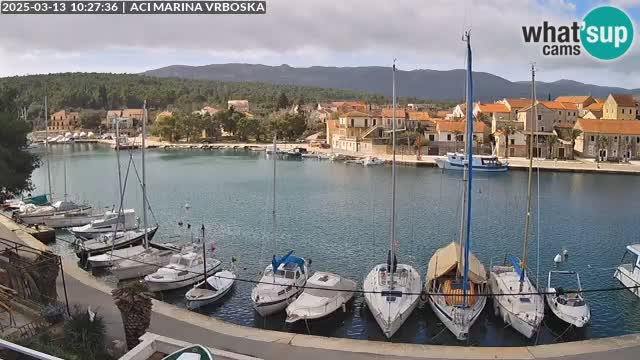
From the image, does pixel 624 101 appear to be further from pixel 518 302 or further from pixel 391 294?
pixel 391 294

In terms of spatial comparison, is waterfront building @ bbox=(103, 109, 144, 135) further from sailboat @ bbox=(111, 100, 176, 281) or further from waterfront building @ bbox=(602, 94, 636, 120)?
sailboat @ bbox=(111, 100, 176, 281)

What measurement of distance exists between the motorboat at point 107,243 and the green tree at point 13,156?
154 inches

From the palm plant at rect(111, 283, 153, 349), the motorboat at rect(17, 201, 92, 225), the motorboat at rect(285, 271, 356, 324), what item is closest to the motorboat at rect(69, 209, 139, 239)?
the motorboat at rect(17, 201, 92, 225)

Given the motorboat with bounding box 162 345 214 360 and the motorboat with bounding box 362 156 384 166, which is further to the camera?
the motorboat with bounding box 362 156 384 166

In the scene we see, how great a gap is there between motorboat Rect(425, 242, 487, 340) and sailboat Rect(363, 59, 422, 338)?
2.18 feet

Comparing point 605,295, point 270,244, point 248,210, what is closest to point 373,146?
point 248,210

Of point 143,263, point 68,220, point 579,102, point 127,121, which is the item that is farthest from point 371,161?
point 127,121

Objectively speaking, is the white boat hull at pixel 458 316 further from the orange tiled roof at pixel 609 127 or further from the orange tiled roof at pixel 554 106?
the orange tiled roof at pixel 554 106

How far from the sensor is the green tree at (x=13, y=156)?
68.9ft

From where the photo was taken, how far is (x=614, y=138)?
6994cm

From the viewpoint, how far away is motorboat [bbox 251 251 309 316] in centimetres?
1781

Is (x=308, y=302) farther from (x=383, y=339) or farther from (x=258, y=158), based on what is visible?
(x=258, y=158)

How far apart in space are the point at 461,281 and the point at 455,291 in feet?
3.17

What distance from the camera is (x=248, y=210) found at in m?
37.3
